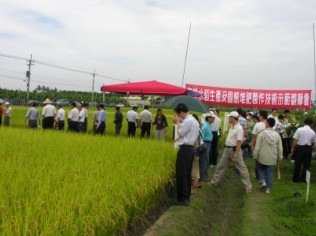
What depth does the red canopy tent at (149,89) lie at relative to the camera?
1146cm

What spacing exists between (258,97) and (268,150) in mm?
16493

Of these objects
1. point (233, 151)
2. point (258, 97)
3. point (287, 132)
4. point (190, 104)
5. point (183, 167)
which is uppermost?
point (258, 97)

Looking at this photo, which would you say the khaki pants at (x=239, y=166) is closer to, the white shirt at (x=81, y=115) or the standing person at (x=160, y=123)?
the standing person at (x=160, y=123)

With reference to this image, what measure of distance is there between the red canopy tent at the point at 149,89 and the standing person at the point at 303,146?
449cm

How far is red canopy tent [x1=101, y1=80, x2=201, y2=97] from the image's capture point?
37.6 feet

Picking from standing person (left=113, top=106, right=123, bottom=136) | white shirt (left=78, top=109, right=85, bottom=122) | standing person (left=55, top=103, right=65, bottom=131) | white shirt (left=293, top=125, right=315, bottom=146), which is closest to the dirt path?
white shirt (left=293, top=125, right=315, bottom=146)

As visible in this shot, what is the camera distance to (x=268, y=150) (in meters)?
7.05

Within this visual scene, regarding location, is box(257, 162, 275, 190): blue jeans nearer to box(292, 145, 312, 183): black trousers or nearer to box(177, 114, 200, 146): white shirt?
box(292, 145, 312, 183): black trousers

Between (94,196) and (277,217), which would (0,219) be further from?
(277,217)

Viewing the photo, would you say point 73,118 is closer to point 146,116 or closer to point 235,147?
point 146,116

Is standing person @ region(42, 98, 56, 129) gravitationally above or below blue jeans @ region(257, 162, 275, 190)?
above

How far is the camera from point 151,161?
6223 mm

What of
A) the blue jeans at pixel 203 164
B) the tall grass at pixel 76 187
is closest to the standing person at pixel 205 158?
the blue jeans at pixel 203 164

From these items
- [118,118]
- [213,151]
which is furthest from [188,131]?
[118,118]
